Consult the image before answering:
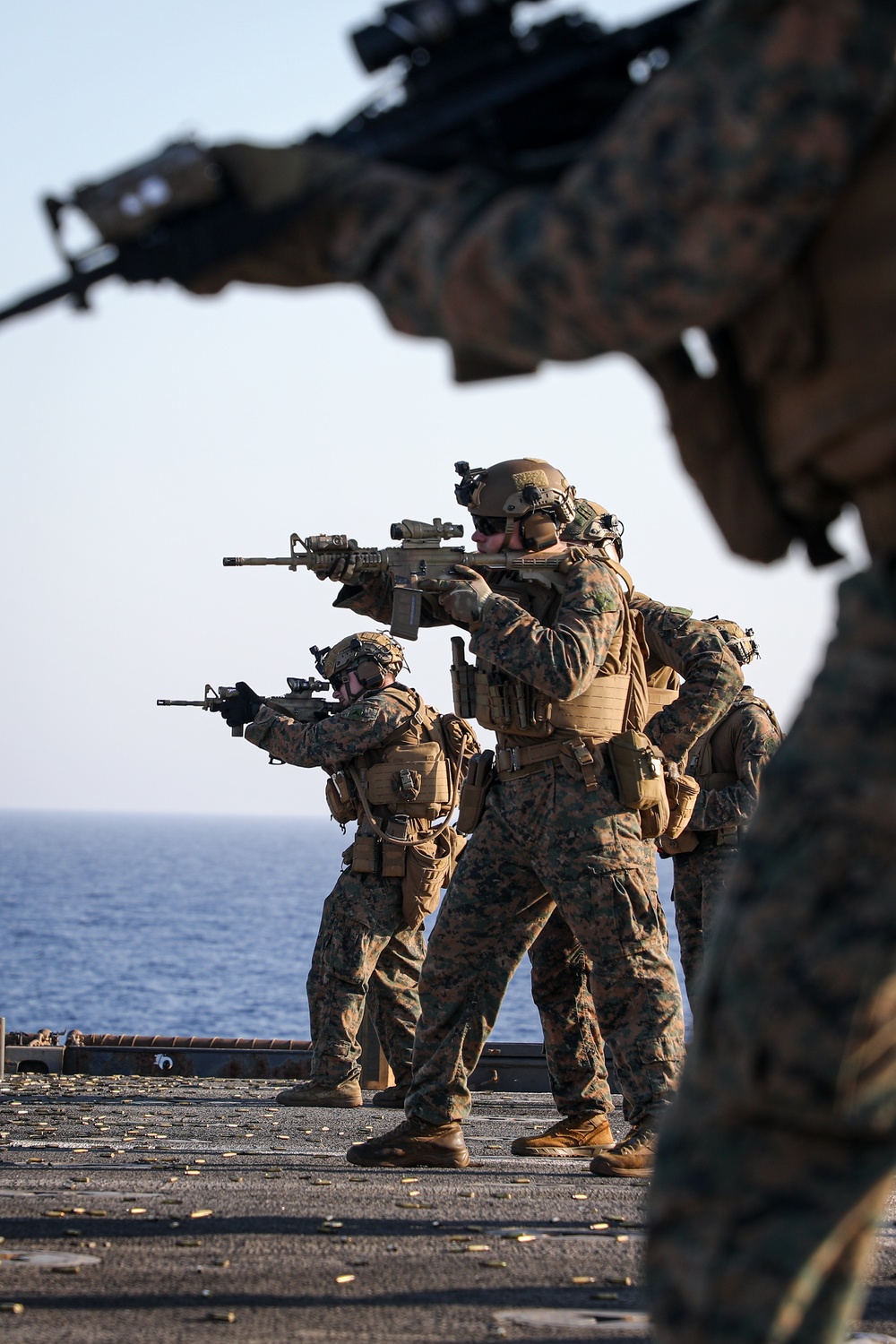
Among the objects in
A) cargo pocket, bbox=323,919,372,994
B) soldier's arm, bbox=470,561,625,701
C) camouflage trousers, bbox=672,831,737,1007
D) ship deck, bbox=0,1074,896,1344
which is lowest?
ship deck, bbox=0,1074,896,1344

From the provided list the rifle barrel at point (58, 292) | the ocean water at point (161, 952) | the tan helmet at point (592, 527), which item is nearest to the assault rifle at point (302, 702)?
the tan helmet at point (592, 527)

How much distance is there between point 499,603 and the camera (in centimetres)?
638

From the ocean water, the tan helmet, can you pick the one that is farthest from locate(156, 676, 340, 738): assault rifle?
the ocean water

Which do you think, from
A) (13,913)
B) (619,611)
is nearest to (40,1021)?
(619,611)

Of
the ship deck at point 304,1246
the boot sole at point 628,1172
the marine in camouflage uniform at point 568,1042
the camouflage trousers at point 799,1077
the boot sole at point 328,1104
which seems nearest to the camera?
the camouflage trousers at point 799,1077

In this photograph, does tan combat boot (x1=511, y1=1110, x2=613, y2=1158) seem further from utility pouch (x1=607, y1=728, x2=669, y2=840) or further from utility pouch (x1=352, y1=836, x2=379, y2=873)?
utility pouch (x1=352, y1=836, x2=379, y2=873)

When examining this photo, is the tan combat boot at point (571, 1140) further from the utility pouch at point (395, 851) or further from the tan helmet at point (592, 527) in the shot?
the utility pouch at point (395, 851)

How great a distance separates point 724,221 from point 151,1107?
23.8 ft

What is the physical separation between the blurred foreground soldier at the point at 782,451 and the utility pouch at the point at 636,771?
3.96 meters

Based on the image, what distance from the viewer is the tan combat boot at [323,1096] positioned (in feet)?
30.5

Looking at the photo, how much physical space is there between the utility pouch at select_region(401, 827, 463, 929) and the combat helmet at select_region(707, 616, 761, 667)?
2.11 metres

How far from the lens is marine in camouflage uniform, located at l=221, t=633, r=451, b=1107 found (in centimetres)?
966

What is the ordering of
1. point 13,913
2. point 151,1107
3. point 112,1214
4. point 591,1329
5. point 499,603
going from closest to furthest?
point 591,1329
point 112,1214
point 499,603
point 151,1107
point 13,913

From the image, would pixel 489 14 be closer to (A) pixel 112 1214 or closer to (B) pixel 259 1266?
(B) pixel 259 1266
